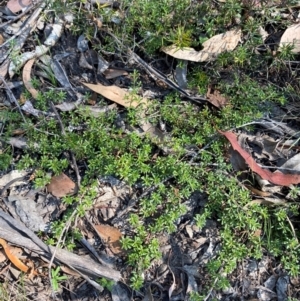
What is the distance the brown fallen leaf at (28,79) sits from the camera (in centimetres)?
325

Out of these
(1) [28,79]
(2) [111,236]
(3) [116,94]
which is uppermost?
(1) [28,79]

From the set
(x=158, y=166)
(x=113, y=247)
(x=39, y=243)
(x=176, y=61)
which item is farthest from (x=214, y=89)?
(x=39, y=243)

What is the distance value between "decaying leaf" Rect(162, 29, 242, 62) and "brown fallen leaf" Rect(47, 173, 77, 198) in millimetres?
1059

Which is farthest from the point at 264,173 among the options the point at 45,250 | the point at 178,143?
the point at 45,250

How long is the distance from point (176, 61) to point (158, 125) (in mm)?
468

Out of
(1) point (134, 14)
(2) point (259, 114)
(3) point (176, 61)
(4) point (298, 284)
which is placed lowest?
(4) point (298, 284)

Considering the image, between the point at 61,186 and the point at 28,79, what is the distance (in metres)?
0.77

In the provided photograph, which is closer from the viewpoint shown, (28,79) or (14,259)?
(14,259)

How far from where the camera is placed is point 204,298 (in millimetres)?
2855

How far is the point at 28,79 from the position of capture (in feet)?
10.8

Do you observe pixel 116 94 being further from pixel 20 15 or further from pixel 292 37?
pixel 292 37

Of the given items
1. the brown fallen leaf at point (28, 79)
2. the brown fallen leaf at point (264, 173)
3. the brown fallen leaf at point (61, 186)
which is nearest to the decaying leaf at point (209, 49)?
the brown fallen leaf at point (264, 173)

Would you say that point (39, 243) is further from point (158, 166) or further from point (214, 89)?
point (214, 89)

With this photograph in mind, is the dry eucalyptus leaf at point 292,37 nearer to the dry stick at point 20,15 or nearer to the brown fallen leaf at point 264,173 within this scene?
the brown fallen leaf at point 264,173
